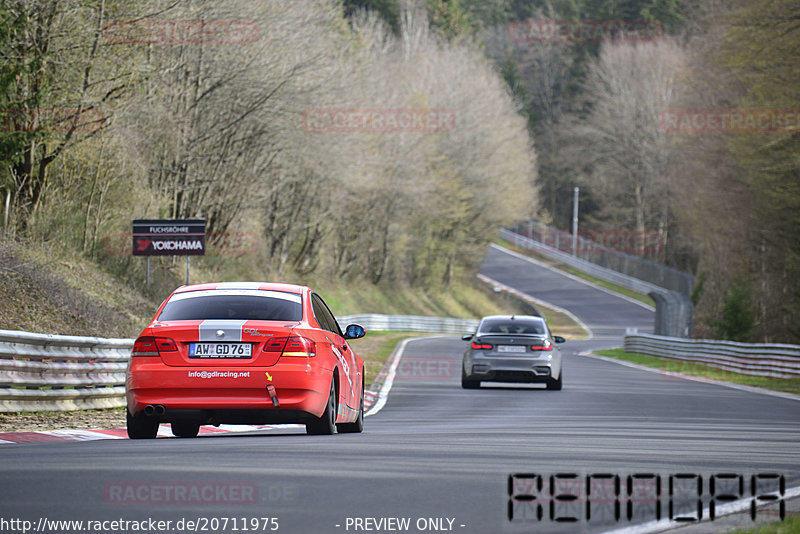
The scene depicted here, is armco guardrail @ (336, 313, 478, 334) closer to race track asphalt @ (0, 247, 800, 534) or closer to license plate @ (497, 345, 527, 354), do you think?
license plate @ (497, 345, 527, 354)

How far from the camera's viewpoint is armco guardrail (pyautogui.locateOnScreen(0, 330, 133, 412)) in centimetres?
1423

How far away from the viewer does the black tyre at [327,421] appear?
11867 mm

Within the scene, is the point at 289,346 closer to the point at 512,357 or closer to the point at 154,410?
the point at 154,410

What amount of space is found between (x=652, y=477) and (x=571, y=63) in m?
116

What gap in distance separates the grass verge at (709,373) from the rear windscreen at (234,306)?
1802cm

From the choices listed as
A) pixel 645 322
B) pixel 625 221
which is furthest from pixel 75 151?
pixel 625 221

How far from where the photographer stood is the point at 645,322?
3140 inches

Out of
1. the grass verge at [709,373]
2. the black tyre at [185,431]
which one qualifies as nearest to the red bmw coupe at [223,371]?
the black tyre at [185,431]

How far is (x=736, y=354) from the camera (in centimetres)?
3562

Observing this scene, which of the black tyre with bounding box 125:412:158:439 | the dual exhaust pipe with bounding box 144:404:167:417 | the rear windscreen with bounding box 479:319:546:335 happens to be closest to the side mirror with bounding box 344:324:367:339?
the black tyre with bounding box 125:412:158:439

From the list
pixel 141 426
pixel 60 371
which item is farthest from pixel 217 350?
pixel 60 371

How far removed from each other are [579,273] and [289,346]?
91.4m

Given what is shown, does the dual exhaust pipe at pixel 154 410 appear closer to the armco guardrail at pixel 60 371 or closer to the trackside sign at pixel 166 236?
the armco guardrail at pixel 60 371

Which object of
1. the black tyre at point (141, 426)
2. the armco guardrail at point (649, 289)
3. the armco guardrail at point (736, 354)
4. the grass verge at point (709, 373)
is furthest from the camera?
the armco guardrail at point (649, 289)
